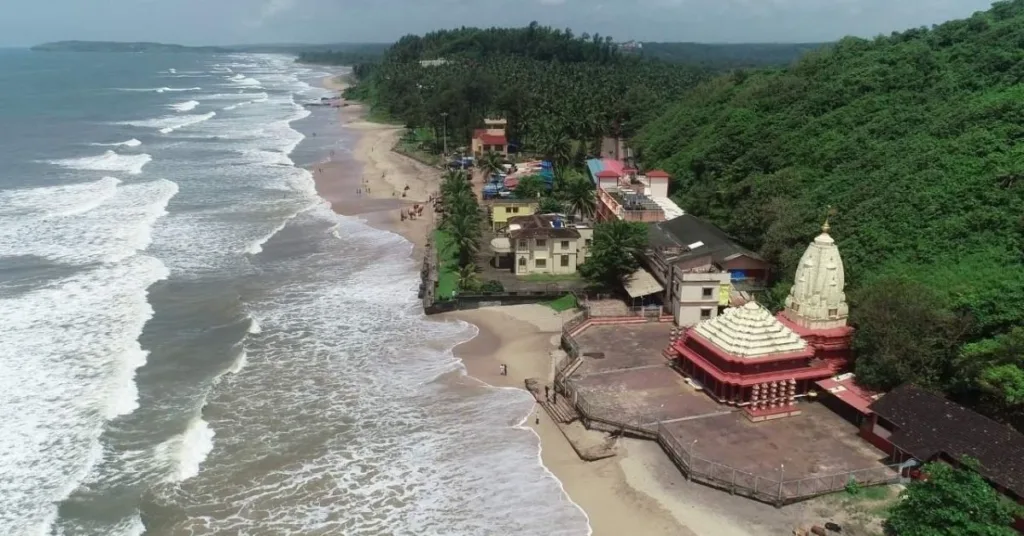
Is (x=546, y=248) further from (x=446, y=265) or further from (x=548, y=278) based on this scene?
(x=446, y=265)

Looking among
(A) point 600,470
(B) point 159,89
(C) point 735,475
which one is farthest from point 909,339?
(B) point 159,89

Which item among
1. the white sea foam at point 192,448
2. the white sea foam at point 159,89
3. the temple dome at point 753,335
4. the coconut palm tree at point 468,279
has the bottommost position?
the white sea foam at point 192,448

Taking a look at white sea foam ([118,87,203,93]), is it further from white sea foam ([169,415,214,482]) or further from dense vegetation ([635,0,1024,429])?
white sea foam ([169,415,214,482])

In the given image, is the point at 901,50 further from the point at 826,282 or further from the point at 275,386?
the point at 275,386

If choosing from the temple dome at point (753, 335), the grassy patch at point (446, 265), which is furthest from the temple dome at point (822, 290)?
the grassy patch at point (446, 265)

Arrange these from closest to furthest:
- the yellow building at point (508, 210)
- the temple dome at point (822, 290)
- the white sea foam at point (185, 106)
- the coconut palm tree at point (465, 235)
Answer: the temple dome at point (822, 290) < the coconut palm tree at point (465, 235) < the yellow building at point (508, 210) < the white sea foam at point (185, 106)

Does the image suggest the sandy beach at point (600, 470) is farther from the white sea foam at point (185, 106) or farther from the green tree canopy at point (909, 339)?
the white sea foam at point (185, 106)

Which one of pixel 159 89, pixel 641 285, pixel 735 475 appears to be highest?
pixel 159 89
